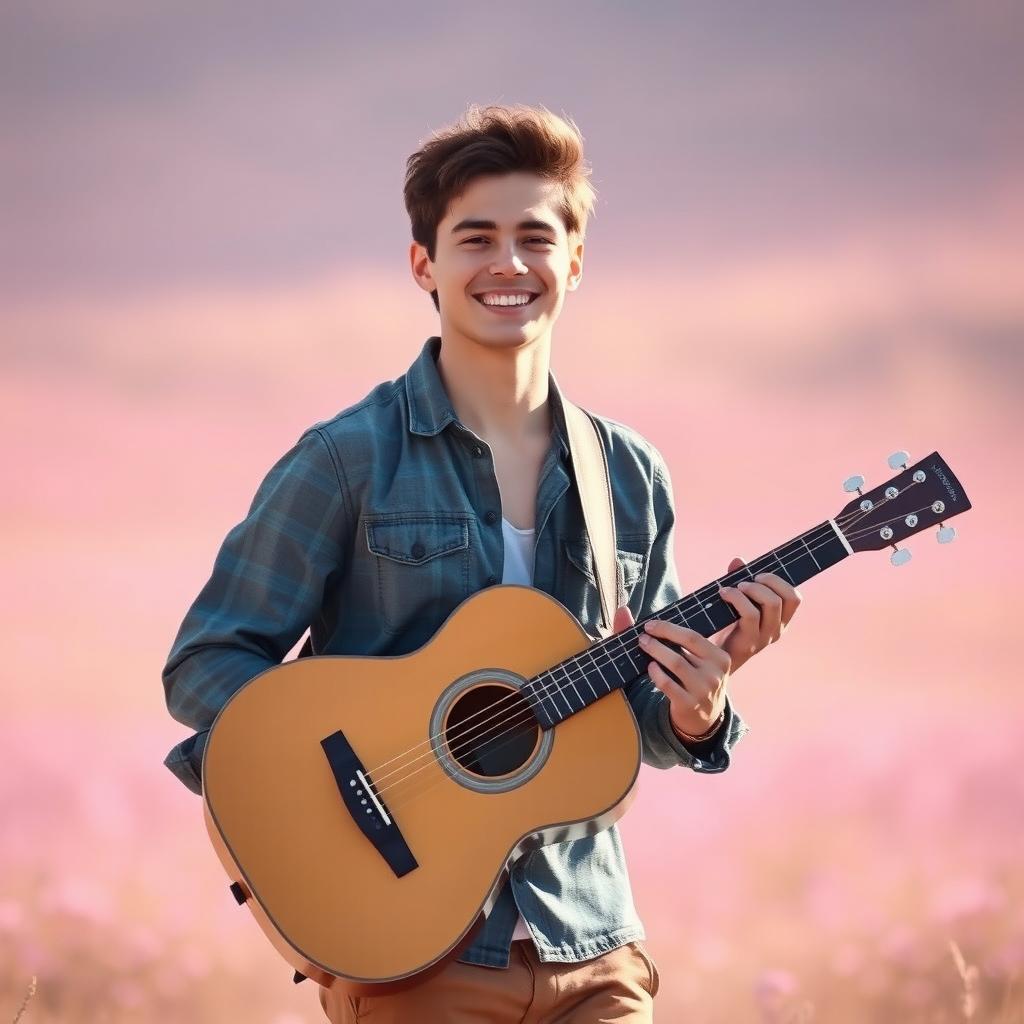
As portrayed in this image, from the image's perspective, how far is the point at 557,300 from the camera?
2.42 metres

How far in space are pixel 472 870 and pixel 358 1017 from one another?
320mm

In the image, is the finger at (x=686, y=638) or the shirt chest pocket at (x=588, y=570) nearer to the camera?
the finger at (x=686, y=638)

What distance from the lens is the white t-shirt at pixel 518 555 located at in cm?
232

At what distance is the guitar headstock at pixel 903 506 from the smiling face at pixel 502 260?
0.64 m

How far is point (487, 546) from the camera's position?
7.47ft

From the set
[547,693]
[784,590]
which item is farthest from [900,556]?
[547,693]

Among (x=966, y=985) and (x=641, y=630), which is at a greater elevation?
(x=641, y=630)

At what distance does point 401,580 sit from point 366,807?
15.3 inches

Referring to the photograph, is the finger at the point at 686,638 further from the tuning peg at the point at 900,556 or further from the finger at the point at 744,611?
the tuning peg at the point at 900,556

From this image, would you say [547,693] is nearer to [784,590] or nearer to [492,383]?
[784,590]

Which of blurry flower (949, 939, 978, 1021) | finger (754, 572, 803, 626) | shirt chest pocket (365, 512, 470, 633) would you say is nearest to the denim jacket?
shirt chest pocket (365, 512, 470, 633)

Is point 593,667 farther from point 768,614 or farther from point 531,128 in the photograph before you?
point 531,128

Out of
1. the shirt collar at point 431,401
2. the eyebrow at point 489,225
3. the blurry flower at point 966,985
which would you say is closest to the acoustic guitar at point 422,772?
the shirt collar at point 431,401

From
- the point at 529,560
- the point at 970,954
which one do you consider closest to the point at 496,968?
the point at 529,560
